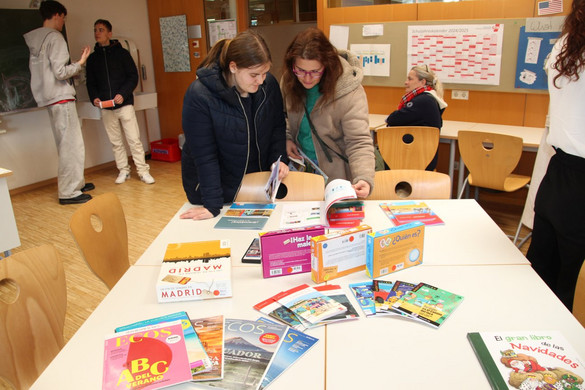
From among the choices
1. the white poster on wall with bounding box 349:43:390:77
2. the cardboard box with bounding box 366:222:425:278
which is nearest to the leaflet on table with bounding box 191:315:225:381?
the cardboard box with bounding box 366:222:425:278

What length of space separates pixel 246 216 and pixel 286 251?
52 centimetres

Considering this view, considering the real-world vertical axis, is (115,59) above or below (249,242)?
above

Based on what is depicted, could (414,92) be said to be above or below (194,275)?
above

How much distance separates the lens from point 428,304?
127cm

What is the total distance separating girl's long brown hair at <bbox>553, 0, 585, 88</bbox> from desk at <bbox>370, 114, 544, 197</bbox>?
1.80 m

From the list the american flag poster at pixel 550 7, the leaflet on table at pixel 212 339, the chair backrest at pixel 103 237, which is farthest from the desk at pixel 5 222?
the american flag poster at pixel 550 7

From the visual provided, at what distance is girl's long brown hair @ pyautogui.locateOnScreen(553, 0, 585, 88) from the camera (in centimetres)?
150

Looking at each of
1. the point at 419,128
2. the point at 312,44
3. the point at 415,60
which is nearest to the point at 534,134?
the point at 419,128

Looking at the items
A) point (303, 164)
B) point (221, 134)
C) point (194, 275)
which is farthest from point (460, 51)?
point (194, 275)

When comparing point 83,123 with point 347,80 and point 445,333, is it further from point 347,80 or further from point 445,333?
point 445,333

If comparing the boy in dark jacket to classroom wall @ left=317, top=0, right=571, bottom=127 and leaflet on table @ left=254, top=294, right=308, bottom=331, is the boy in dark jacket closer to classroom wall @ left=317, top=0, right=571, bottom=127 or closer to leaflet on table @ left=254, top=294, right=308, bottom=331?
classroom wall @ left=317, top=0, right=571, bottom=127

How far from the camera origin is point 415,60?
13.8 ft

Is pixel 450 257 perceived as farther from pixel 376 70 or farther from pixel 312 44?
pixel 376 70

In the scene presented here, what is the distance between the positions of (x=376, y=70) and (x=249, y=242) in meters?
3.22
